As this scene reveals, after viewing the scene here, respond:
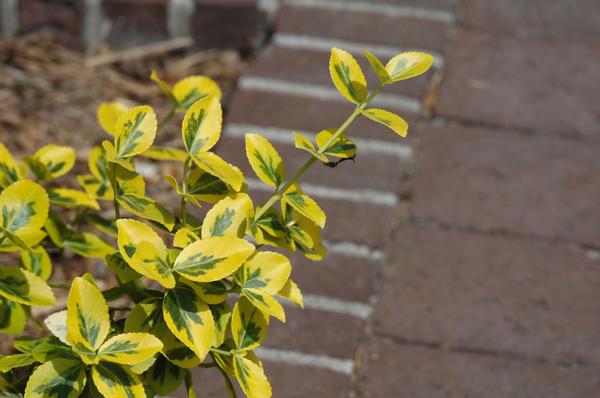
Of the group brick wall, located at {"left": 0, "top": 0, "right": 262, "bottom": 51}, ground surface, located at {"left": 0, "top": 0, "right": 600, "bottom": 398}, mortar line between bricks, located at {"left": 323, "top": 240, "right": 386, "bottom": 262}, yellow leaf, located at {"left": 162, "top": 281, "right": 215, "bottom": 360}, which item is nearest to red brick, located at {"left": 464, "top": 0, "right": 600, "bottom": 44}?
ground surface, located at {"left": 0, "top": 0, "right": 600, "bottom": 398}

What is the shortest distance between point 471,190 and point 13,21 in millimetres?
1313

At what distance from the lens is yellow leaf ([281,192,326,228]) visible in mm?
1324

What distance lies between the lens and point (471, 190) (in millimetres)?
2375

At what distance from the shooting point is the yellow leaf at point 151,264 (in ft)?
3.96

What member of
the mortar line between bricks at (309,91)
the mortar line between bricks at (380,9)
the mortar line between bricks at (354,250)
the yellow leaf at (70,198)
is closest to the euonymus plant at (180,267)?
the yellow leaf at (70,198)

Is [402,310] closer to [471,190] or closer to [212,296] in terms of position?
[471,190]

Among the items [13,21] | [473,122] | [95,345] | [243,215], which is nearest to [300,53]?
[473,122]

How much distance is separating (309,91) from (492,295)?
0.76m

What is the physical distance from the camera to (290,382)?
6.17ft

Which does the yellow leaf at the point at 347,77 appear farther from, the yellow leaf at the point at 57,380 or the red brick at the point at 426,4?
the red brick at the point at 426,4

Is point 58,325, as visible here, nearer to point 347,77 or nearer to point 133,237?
point 133,237

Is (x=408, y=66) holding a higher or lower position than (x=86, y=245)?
higher

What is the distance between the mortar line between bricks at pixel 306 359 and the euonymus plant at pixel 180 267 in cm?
50

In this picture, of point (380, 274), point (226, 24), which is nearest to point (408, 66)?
point (380, 274)
